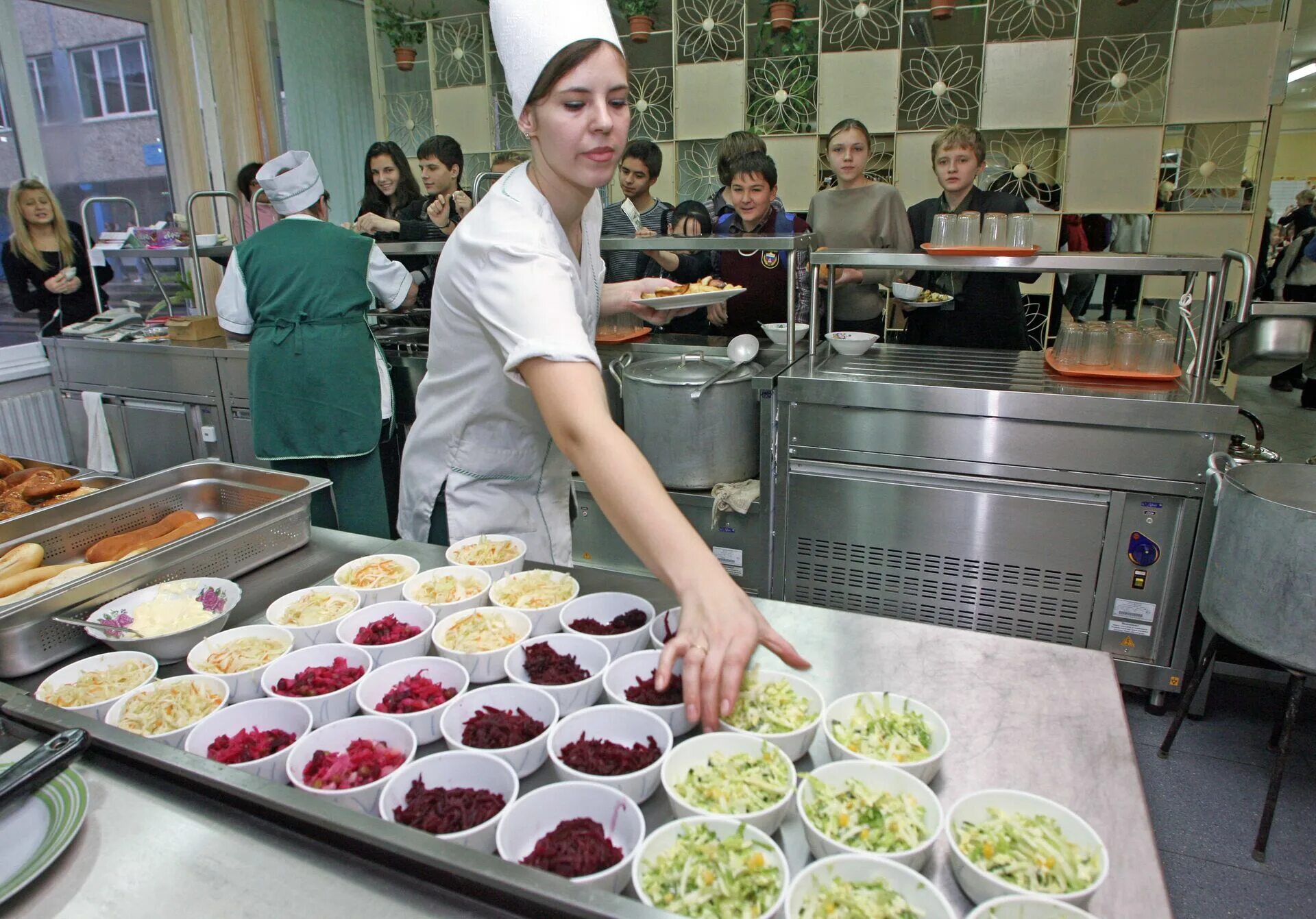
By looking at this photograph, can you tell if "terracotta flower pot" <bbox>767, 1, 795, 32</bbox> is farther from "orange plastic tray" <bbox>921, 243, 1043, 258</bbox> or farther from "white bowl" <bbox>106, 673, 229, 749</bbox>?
"white bowl" <bbox>106, 673, 229, 749</bbox>

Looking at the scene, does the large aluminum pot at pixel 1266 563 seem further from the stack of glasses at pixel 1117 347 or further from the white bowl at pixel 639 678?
the white bowl at pixel 639 678

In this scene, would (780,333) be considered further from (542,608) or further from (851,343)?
(542,608)

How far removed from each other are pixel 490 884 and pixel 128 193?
5930 millimetres

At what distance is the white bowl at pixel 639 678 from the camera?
1.00 meters

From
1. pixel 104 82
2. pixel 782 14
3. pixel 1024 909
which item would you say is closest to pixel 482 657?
pixel 1024 909

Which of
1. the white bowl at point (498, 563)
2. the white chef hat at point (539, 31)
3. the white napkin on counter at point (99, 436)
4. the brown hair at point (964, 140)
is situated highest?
the brown hair at point (964, 140)

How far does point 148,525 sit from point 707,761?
1.36 m

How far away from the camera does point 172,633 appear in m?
1.21

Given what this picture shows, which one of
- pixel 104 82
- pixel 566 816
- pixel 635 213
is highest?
pixel 104 82

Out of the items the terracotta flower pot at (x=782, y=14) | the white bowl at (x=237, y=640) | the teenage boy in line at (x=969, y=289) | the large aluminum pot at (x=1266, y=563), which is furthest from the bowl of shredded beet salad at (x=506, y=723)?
the terracotta flower pot at (x=782, y=14)

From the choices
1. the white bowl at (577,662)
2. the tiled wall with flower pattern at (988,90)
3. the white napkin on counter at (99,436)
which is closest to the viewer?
the white bowl at (577,662)

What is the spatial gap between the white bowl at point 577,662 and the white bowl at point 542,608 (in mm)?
64

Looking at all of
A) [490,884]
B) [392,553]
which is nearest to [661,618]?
[490,884]

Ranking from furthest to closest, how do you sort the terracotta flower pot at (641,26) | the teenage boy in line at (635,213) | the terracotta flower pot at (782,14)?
the terracotta flower pot at (641,26) < the terracotta flower pot at (782,14) < the teenage boy in line at (635,213)
